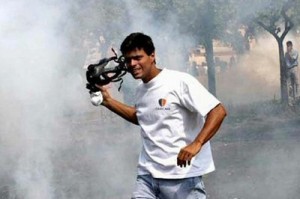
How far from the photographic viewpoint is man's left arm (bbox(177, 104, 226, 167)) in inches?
115

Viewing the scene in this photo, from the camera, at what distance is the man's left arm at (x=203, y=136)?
2.92 meters

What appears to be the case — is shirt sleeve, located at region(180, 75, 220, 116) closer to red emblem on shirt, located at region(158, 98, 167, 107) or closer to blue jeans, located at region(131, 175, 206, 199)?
red emblem on shirt, located at region(158, 98, 167, 107)

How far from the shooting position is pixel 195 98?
304 centimetres

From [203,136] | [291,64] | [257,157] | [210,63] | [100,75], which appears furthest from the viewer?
[210,63]

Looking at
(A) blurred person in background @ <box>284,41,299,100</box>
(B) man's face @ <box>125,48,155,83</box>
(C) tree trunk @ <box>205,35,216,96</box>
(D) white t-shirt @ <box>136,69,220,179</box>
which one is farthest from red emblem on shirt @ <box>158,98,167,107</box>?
(A) blurred person in background @ <box>284,41,299,100</box>

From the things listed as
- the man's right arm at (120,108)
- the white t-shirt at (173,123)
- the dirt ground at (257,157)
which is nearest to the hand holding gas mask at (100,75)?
the man's right arm at (120,108)

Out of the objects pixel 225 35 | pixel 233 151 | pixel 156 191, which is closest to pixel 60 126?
pixel 233 151

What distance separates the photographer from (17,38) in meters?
5.88

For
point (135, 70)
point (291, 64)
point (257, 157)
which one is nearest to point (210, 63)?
point (291, 64)

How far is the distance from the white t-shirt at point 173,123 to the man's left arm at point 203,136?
0.05 metres

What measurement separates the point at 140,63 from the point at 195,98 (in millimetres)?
344

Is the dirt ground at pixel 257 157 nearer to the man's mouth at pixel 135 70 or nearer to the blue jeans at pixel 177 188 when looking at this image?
the blue jeans at pixel 177 188

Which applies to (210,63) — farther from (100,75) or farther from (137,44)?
(137,44)

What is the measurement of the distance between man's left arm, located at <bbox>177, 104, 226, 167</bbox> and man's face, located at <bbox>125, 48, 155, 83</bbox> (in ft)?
1.30
